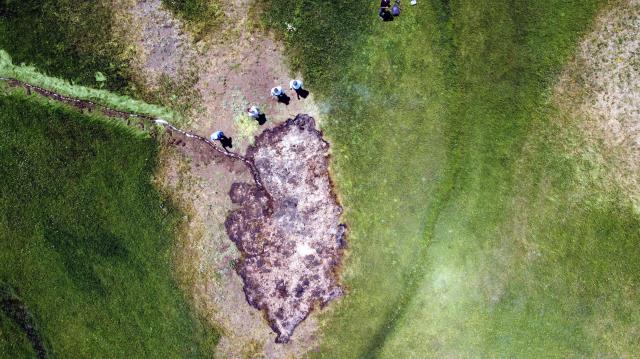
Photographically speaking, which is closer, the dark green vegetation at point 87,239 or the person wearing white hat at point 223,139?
the person wearing white hat at point 223,139

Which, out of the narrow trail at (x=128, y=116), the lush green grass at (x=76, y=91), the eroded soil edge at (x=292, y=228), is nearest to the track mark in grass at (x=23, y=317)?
the narrow trail at (x=128, y=116)

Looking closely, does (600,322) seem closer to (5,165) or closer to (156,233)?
(156,233)

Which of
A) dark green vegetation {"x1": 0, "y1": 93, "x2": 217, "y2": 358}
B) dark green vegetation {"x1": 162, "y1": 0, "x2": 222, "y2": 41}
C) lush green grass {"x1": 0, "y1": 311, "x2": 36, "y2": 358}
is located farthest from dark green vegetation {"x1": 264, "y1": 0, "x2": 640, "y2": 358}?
A: lush green grass {"x1": 0, "y1": 311, "x2": 36, "y2": 358}

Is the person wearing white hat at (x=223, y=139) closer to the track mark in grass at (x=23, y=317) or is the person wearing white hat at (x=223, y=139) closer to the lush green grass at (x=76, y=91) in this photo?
the lush green grass at (x=76, y=91)

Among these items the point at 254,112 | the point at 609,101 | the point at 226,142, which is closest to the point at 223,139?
the point at 226,142

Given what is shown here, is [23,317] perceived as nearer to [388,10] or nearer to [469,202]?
[469,202]

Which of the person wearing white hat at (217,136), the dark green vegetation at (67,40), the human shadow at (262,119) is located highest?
the dark green vegetation at (67,40)

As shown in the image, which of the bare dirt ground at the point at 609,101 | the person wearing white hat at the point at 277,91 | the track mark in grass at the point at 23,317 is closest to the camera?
the bare dirt ground at the point at 609,101
